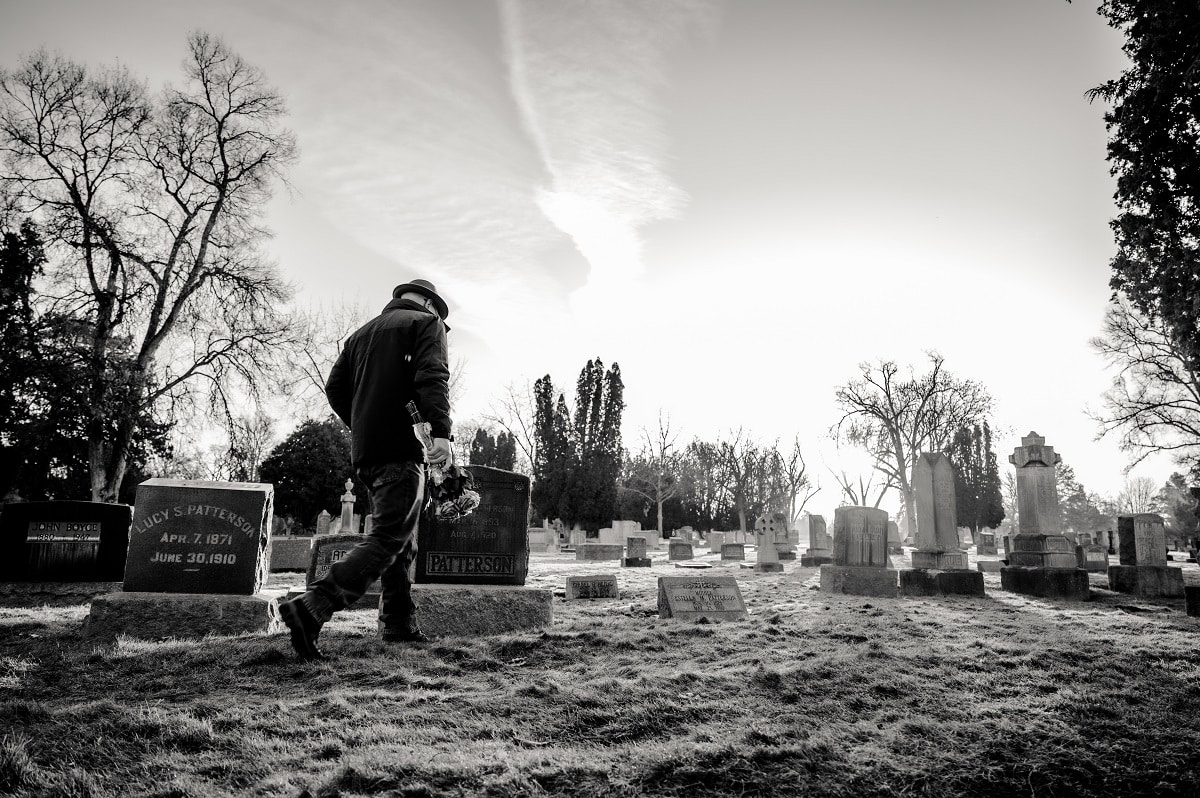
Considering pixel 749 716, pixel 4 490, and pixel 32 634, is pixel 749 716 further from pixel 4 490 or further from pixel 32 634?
pixel 4 490

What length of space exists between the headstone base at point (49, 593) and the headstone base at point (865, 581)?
9.19 m

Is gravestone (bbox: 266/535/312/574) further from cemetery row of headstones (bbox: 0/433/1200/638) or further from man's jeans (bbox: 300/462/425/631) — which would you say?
man's jeans (bbox: 300/462/425/631)

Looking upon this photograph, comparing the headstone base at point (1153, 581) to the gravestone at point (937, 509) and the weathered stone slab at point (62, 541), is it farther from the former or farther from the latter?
the weathered stone slab at point (62, 541)

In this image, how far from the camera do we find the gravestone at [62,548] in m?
8.09

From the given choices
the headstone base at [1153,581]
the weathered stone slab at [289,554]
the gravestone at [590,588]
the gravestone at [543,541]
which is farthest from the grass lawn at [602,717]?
the gravestone at [543,541]

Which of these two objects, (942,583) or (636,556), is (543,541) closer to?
(636,556)

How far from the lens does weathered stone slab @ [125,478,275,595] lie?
17.3 feet

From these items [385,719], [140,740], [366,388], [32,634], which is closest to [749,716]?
[385,719]

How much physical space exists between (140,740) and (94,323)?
57.0 ft

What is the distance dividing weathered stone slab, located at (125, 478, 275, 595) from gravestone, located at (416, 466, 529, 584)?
148 cm

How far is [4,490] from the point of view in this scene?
18.0 m

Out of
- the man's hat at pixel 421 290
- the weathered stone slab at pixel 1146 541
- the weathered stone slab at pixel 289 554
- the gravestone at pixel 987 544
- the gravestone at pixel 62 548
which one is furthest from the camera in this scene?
the gravestone at pixel 987 544

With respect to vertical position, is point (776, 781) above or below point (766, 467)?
below

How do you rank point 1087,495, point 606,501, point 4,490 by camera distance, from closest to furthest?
point 4,490 → point 606,501 → point 1087,495
